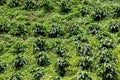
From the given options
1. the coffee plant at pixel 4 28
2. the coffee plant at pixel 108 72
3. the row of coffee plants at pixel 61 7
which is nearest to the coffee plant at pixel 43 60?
the coffee plant at pixel 108 72

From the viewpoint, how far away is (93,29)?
141ft

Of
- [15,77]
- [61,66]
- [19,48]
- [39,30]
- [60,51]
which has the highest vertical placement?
[39,30]

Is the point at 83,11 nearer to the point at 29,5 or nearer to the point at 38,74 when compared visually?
the point at 29,5

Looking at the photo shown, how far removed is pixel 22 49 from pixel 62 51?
211 inches

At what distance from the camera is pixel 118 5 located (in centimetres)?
4825

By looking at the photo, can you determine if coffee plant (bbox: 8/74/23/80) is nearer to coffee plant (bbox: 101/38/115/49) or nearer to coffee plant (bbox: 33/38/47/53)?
coffee plant (bbox: 33/38/47/53)

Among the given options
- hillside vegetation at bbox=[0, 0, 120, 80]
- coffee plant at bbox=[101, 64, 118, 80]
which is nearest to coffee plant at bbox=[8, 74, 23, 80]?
hillside vegetation at bbox=[0, 0, 120, 80]

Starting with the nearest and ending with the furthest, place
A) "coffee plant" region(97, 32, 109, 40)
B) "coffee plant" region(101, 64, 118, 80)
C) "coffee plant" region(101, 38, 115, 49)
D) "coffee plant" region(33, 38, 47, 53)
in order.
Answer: "coffee plant" region(101, 64, 118, 80) → "coffee plant" region(101, 38, 115, 49) → "coffee plant" region(33, 38, 47, 53) → "coffee plant" region(97, 32, 109, 40)

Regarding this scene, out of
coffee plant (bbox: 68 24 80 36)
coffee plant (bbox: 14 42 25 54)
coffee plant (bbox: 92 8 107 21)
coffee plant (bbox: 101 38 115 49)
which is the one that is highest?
coffee plant (bbox: 92 8 107 21)

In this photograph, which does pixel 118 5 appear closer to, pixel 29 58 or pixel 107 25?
pixel 107 25

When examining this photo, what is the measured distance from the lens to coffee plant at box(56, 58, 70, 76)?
36562mm

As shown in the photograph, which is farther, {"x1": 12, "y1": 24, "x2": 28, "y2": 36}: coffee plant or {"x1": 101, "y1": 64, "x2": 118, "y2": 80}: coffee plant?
{"x1": 12, "y1": 24, "x2": 28, "y2": 36}: coffee plant

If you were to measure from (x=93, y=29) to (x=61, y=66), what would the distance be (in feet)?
28.8

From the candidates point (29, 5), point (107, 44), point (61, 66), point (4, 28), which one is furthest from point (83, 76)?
point (29, 5)
